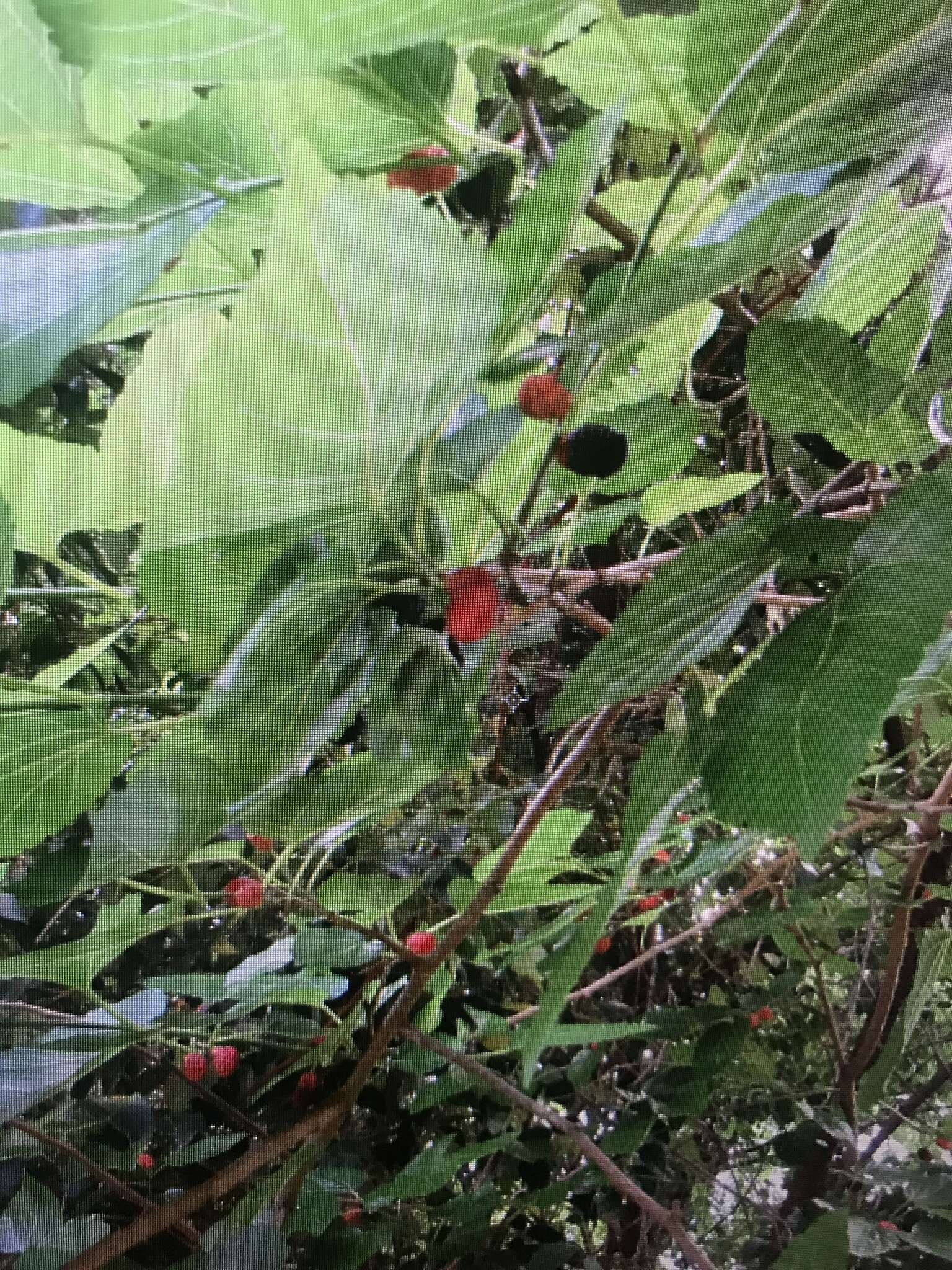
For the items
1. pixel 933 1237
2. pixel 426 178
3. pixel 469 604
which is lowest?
pixel 933 1237

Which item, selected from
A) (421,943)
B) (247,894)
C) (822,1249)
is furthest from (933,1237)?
(247,894)

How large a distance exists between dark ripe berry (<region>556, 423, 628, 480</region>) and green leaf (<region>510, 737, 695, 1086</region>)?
92mm

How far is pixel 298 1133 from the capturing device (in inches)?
20.7

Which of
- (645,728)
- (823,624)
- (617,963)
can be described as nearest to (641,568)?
(823,624)

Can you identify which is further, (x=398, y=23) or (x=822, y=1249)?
(x=822, y=1249)

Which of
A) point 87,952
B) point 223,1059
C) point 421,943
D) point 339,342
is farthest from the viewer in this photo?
point 223,1059

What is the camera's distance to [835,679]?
0.21 meters

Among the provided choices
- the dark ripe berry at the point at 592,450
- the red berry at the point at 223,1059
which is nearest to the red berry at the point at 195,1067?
the red berry at the point at 223,1059

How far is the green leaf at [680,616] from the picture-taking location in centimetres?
23

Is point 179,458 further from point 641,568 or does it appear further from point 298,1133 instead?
point 298,1133

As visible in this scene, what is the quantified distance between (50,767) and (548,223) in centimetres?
19

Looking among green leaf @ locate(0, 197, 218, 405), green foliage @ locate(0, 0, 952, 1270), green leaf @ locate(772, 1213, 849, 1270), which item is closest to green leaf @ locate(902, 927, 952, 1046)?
green leaf @ locate(772, 1213, 849, 1270)

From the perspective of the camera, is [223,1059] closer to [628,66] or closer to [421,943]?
[421,943]

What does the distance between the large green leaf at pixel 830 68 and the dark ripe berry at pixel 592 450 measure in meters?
0.08
